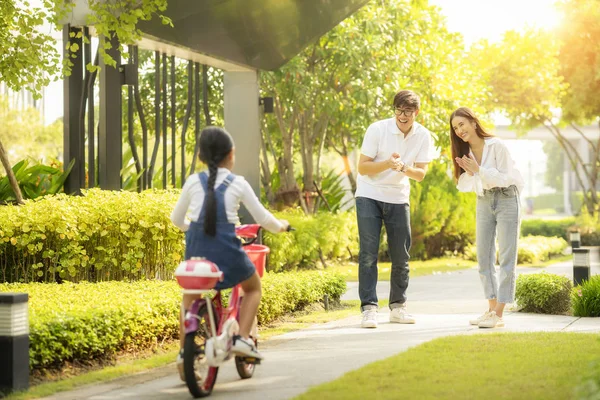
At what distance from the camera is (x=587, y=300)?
9.07 m

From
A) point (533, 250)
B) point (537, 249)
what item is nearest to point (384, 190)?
point (533, 250)

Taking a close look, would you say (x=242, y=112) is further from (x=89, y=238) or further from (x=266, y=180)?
(x=266, y=180)

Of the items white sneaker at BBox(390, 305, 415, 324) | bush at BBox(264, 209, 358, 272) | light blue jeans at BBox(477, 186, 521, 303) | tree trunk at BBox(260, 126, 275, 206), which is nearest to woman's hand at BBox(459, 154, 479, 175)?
light blue jeans at BBox(477, 186, 521, 303)

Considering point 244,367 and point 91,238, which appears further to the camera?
point 91,238

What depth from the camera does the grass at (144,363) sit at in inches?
222

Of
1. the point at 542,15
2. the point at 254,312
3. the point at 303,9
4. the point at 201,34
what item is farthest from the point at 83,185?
the point at 542,15

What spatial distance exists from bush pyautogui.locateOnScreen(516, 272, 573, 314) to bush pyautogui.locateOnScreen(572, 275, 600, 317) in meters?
0.27

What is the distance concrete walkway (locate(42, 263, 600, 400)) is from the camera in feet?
18.3

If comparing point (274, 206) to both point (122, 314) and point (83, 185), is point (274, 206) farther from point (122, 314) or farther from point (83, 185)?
point (122, 314)

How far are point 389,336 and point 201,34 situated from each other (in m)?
4.39

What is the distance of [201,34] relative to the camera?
10.5 m

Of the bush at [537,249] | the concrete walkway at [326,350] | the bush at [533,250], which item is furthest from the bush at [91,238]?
the bush at [537,249]

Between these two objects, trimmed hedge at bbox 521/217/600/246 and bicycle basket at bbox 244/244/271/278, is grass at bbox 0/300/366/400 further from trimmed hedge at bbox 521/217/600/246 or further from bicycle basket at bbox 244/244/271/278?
trimmed hedge at bbox 521/217/600/246

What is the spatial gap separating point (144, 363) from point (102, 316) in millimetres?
430
